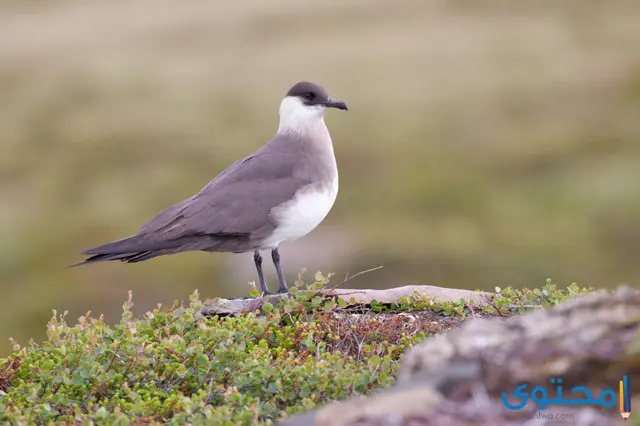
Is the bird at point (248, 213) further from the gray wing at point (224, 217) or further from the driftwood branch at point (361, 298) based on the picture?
the driftwood branch at point (361, 298)

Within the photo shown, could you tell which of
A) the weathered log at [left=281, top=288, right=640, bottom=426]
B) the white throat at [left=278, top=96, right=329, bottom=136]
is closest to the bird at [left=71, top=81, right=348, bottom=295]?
the white throat at [left=278, top=96, right=329, bottom=136]

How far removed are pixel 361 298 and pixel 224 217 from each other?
4.16 ft

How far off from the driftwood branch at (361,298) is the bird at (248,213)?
0.51m

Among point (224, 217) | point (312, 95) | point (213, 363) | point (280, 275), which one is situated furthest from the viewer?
point (312, 95)

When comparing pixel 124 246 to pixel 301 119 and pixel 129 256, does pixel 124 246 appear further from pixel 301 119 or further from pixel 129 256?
pixel 301 119

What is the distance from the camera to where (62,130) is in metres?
28.3

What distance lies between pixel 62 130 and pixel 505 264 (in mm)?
13675

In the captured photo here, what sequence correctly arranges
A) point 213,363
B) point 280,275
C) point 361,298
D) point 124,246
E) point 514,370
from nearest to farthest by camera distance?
point 514,370, point 213,363, point 361,298, point 124,246, point 280,275

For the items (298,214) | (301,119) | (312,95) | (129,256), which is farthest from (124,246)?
(312,95)

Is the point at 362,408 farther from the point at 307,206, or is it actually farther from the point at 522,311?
the point at 307,206

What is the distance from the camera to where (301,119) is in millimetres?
9000

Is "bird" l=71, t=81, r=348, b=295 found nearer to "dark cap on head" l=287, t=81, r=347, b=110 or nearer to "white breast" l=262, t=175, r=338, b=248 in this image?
"white breast" l=262, t=175, r=338, b=248

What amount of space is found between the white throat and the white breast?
79 cm

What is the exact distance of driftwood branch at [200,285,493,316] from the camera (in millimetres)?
7371
